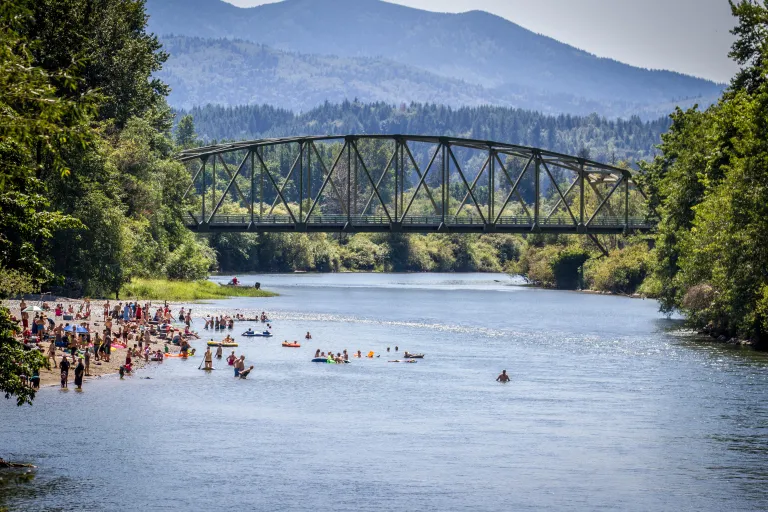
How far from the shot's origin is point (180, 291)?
114m

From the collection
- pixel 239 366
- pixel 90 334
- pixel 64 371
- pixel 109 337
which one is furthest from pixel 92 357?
pixel 64 371

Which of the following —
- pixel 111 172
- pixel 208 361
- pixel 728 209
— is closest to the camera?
pixel 208 361

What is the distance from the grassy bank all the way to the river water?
82.7 ft

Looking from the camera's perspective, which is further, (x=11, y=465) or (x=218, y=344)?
(x=218, y=344)

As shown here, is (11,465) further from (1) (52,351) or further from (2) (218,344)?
(2) (218,344)

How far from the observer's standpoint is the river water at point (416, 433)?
39.2 m

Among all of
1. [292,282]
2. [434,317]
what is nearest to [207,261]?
[434,317]

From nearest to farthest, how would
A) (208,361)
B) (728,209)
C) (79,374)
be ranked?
(79,374), (208,361), (728,209)

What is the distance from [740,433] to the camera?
49500 millimetres

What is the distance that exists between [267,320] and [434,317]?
21027 mm

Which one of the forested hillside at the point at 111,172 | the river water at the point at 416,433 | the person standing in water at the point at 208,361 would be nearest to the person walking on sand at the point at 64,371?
the river water at the point at 416,433

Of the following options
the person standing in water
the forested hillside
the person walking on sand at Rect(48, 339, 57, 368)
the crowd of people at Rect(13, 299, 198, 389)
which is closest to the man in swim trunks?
the person standing in water

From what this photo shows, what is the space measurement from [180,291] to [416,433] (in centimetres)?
6719

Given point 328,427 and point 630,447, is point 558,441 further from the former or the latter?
point 328,427
